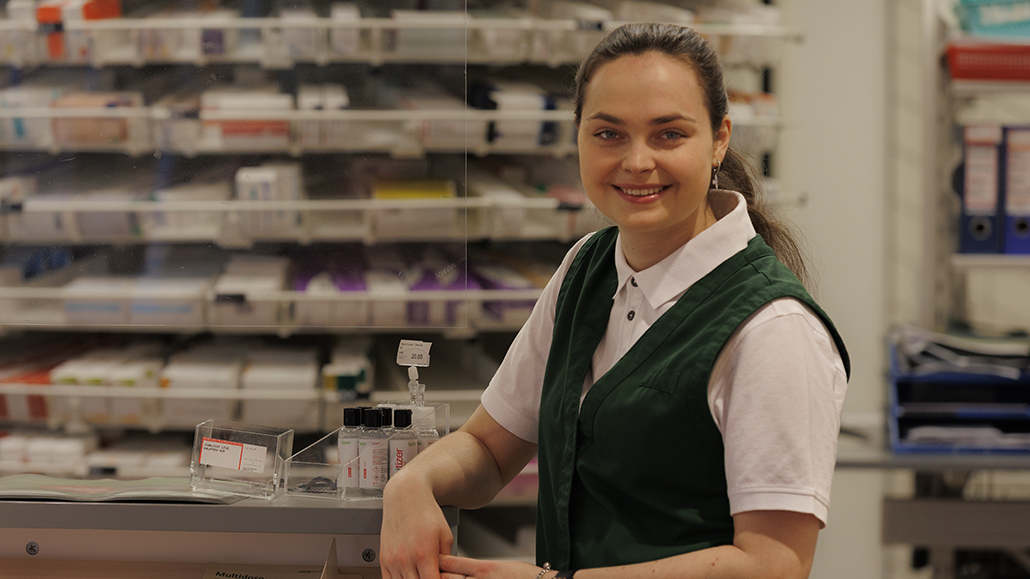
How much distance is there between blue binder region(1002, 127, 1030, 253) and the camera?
8.63 feet

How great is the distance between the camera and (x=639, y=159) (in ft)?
3.50

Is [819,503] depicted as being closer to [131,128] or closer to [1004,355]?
[131,128]

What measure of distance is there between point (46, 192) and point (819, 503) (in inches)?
53.9

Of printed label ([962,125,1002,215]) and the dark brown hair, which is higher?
the dark brown hair

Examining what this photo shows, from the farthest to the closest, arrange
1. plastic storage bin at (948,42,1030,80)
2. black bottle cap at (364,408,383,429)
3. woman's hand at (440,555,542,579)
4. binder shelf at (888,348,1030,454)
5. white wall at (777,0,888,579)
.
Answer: white wall at (777,0,888,579) < plastic storage bin at (948,42,1030,80) < binder shelf at (888,348,1030,454) < black bottle cap at (364,408,383,429) < woman's hand at (440,555,542,579)

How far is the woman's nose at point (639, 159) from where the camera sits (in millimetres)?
1064

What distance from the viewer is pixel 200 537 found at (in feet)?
4.30

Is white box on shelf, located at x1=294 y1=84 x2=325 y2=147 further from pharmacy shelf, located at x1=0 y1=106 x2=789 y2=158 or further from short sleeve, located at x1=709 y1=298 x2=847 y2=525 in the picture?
short sleeve, located at x1=709 y1=298 x2=847 y2=525

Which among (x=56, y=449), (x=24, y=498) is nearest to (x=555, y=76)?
(x=56, y=449)

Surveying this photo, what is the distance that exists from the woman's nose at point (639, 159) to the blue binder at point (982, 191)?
2.05 meters

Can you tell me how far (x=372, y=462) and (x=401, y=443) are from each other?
2.0 inches

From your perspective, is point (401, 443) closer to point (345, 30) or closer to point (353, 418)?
point (353, 418)

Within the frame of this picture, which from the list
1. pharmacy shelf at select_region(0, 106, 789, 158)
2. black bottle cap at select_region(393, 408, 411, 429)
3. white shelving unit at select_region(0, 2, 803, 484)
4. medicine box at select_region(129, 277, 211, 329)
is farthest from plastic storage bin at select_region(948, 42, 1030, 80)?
medicine box at select_region(129, 277, 211, 329)

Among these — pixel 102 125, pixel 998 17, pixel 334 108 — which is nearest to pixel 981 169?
pixel 998 17
